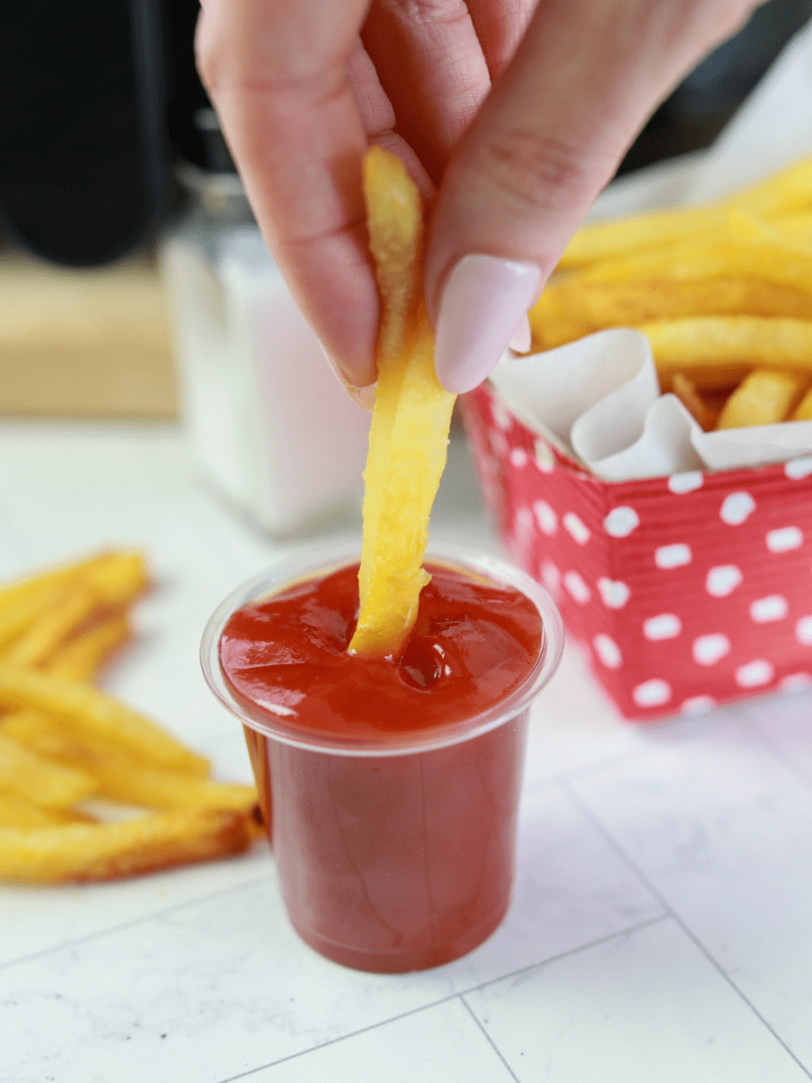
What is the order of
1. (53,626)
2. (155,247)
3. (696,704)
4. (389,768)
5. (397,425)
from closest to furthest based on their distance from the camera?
(397,425) < (389,768) < (696,704) < (53,626) < (155,247)

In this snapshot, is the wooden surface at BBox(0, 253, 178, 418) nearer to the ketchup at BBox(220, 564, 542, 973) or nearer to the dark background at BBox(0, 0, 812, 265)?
the dark background at BBox(0, 0, 812, 265)

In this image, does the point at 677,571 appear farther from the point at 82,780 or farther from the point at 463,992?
the point at 82,780

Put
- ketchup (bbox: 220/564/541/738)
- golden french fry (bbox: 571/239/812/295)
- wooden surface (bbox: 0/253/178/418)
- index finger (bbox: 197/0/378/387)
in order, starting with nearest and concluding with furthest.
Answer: index finger (bbox: 197/0/378/387)
ketchup (bbox: 220/564/541/738)
golden french fry (bbox: 571/239/812/295)
wooden surface (bbox: 0/253/178/418)

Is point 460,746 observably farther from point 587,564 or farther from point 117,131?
point 117,131

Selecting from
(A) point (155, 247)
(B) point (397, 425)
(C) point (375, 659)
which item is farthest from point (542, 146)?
(A) point (155, 247)

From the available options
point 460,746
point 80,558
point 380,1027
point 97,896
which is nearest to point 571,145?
point 460,746

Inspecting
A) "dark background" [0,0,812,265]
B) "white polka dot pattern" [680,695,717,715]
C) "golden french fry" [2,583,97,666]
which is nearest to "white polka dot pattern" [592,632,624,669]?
"white polka dot pattern" [680,695,717,715]

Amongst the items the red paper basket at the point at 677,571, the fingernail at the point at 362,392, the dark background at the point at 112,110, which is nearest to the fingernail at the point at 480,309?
the fingernail at the point at 362,392
